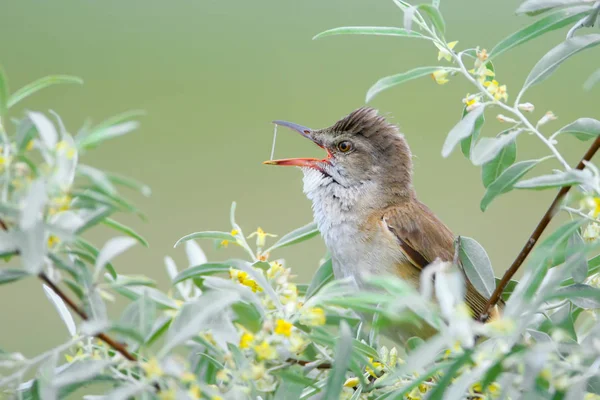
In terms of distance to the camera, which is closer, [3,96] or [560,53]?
[3,96]

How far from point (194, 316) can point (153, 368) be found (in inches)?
3.7

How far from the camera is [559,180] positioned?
112cm

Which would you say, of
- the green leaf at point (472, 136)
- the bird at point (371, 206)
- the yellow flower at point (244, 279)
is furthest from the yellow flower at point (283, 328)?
the bird at point (371, 206)

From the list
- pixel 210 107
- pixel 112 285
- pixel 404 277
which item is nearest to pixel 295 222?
pixel 210 107

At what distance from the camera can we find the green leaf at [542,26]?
1.38m

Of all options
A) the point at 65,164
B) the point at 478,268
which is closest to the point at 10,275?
the point at 65,164

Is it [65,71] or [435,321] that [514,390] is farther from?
[65,71]

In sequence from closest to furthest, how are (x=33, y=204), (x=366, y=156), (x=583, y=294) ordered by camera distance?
1. (x=33, y=204)
2. (x=583, y=294)
3. (x=366, y=156)

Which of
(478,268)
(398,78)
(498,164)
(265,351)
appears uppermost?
(398,78)

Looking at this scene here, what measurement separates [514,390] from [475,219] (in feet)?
19.5

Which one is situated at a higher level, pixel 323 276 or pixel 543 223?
pixel 543 223

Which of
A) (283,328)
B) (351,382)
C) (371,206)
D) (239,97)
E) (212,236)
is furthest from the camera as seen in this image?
(239,97)

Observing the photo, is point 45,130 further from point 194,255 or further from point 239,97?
point 239,97

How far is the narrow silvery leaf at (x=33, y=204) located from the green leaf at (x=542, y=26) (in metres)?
0.83
